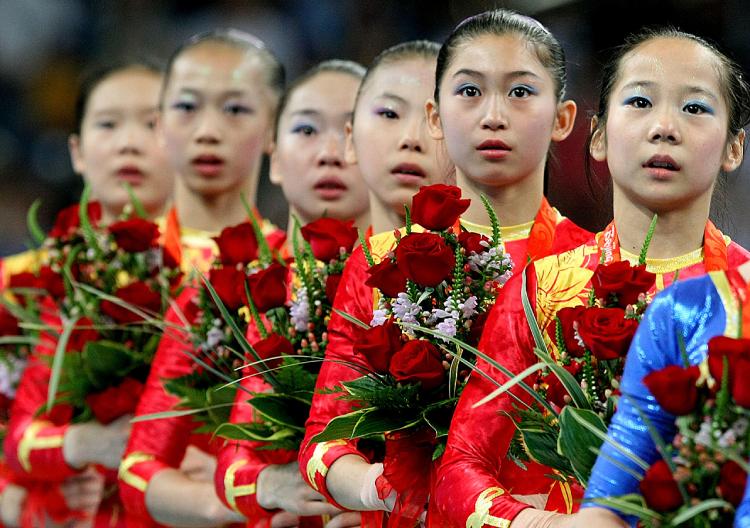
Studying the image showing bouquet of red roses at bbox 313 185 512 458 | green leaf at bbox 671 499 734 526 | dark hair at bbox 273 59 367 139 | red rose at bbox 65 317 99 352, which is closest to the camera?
green leaf at bbox 671 499 734 526

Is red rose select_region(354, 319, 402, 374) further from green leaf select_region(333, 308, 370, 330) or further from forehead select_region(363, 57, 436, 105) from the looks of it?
forehead select_region(363, 57, 436, 105)

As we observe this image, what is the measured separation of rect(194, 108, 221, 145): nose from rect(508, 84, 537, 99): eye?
4.54ft

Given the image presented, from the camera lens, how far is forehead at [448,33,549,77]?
2.44 m

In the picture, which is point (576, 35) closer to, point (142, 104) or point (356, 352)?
point (356, 352)

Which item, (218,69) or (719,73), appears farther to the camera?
(218,69)

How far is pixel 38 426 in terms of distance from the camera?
3.70 meters

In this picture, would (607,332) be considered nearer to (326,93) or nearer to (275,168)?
(326,93)

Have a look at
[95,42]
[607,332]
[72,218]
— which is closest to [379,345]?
[607,332]

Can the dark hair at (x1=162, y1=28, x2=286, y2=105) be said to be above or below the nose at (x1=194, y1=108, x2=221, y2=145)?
above

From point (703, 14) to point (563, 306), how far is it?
4.61 feet

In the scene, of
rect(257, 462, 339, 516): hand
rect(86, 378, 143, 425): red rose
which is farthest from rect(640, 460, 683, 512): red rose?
rect(86, 378, 143, 425): red rose

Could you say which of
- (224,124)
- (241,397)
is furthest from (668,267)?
(224,124)

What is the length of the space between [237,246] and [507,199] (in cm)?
91

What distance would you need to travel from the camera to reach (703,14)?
3379 millimetres
